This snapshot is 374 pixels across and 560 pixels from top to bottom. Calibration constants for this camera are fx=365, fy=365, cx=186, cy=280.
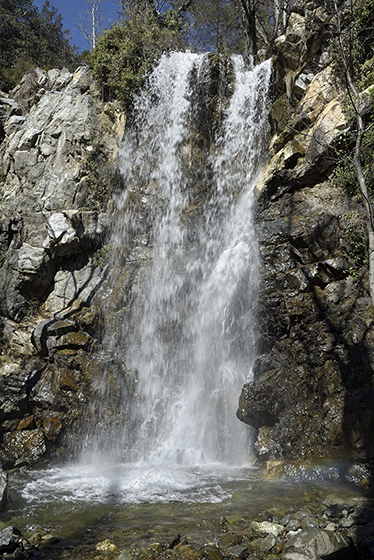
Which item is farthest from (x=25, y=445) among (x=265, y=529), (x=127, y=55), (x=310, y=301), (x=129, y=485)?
(x=127, y=55)

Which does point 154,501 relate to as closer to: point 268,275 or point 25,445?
point 25,445

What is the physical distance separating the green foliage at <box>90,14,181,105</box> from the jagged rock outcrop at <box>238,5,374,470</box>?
5948 mm

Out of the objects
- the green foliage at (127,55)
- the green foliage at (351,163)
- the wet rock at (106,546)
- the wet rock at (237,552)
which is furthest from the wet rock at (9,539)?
the green foliage at (127,55)

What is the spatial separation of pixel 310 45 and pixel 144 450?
12.0 meters

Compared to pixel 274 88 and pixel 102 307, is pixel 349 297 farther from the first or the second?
pixel 274 88

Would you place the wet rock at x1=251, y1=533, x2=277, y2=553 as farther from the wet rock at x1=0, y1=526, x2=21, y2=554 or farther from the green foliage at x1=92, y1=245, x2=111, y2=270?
the green foliage at x1=92, y1=245, x2=111, y2=270

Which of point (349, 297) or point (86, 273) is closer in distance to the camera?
point (349, 297)

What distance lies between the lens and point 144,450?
798cm

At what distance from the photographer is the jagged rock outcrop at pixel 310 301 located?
6.56 meters

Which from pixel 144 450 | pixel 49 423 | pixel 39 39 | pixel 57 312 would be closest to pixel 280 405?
pixel 144 450

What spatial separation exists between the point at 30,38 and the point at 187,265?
847 inches

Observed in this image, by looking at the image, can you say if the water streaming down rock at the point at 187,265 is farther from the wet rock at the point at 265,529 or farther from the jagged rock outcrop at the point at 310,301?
the wet rock at the point at 265,529

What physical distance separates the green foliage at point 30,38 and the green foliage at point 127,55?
901 centimetres

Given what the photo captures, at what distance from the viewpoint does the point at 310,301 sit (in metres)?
7.95
